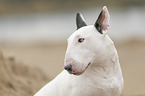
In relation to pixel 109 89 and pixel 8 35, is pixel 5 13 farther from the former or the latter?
pixel 109 89

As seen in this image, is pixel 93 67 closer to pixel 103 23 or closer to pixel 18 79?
pixel 103 23

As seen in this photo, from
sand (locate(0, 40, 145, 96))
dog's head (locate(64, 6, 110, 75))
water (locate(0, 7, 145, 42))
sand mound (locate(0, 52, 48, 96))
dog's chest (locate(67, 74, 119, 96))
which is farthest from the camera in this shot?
water (locate(0, 7, 145, 42))

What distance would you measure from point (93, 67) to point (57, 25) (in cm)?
1420

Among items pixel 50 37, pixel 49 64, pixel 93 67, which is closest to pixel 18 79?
pixel 93 67

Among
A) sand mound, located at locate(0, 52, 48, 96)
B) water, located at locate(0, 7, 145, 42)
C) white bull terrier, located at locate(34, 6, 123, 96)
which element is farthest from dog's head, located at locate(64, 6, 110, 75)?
water, located at locate(0, 7, 145, 42)

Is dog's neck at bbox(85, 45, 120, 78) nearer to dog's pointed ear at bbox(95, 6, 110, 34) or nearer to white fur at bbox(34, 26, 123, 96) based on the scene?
white fur at bbox(34, 26, 123, 96)

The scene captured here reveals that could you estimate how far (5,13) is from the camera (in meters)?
21.4

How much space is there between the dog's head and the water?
1046 centimetres

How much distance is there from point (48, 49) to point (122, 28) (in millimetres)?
Result: 4041

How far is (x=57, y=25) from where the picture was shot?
17562mm

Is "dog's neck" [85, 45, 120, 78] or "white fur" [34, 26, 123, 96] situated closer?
"white fur" [34, 26, 123, 96]

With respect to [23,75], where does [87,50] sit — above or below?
above

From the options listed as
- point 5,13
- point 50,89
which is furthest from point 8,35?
point 50,89

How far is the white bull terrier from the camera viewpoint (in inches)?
127
